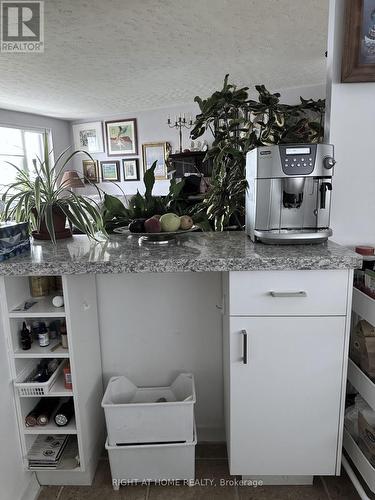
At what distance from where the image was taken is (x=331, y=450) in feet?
3.82

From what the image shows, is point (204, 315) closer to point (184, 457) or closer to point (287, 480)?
point (184, 457)

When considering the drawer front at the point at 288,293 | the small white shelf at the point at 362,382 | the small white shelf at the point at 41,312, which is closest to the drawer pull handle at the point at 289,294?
the drawer front at the point at 288,293

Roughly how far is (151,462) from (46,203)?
42.3 inches

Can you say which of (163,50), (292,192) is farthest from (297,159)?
(163,50)

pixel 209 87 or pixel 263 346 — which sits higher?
pixel 209 87

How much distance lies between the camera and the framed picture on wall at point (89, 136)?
6.69 meters

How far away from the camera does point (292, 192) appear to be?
119cm

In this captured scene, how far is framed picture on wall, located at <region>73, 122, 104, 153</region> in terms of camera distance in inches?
263

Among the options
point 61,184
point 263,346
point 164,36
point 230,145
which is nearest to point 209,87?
point 164,36

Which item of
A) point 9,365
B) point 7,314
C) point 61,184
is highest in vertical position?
point 61,184

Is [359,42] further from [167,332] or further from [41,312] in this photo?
[41,312]

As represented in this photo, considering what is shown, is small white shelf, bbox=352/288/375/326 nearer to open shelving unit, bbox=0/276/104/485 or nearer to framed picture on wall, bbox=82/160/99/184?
open shelving unit, bbox=0/276/104/485

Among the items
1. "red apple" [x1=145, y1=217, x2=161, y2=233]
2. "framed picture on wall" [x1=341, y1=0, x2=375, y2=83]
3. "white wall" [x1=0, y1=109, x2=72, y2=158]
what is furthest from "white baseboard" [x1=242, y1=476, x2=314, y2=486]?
"white wall" [x1=0, y1=109, x2=72, y2=158]

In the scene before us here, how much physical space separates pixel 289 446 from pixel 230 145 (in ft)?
4.47
